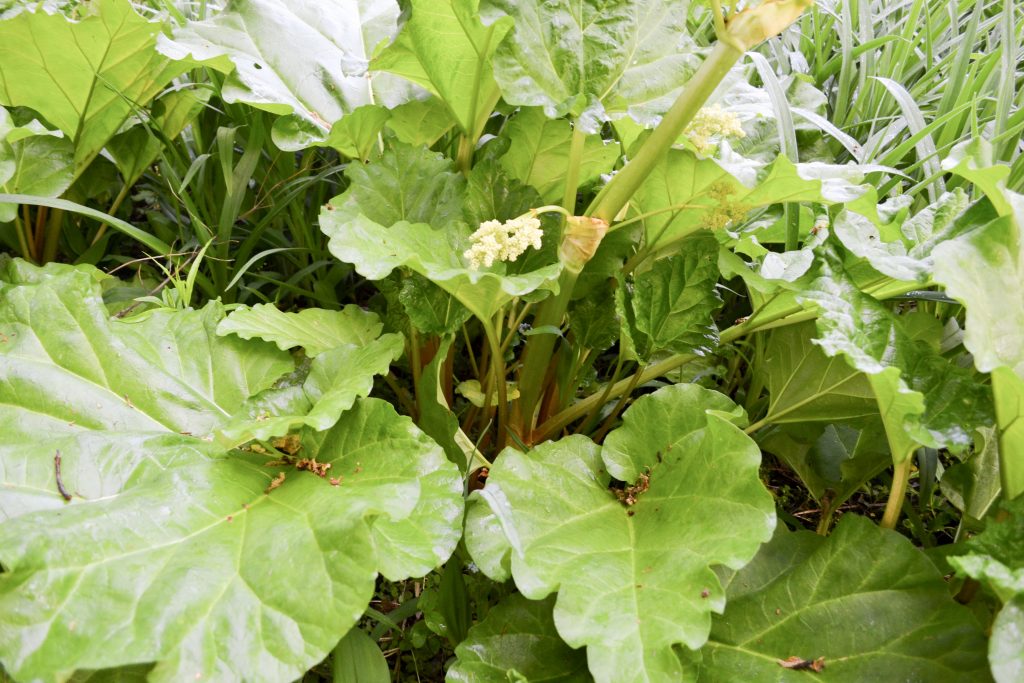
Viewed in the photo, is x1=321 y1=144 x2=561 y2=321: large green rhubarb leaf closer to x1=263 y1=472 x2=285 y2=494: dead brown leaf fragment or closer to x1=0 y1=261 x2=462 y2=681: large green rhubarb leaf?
x1=0 y1=261 x2=462 y2=681: large green rhubarb leaf

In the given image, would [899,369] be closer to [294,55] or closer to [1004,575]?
[1004,575]

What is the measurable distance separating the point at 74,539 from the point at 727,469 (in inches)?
23.9

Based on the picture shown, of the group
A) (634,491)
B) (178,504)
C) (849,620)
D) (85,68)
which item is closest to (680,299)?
(634,491)

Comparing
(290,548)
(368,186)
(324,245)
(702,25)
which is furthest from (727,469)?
(702,25)

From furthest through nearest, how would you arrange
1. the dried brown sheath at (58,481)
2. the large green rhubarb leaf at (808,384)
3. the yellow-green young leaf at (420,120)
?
1. the yellow-green young leaf at (420,120)
2. the large green rhubarb leaf at (808,384)
3. the dried brown sheath at (58,481)

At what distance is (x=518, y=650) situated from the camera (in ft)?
2.55

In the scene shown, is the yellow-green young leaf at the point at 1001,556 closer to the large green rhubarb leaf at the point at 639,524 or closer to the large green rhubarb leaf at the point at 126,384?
the large green rhubarb leaf at the point at 639,524

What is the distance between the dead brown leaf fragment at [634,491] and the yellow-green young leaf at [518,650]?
14 centimetres

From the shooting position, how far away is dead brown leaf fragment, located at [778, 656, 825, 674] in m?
0.73

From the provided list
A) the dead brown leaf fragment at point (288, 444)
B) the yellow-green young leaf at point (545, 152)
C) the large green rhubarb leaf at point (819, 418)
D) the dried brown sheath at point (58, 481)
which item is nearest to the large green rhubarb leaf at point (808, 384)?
the large green rhubarb leaf at point (819, 418)

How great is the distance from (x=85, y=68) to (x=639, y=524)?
3.45ft

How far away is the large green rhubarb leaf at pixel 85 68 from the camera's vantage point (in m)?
1.08

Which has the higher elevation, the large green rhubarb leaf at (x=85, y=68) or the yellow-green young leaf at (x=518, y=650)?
the large green rhubarb leaf at (x=85, y=68)

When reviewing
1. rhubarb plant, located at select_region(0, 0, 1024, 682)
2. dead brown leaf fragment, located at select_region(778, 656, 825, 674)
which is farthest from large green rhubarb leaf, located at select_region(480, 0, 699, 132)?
dead brown leaf fragment, located at select_region(778, 656, 825, 674)
